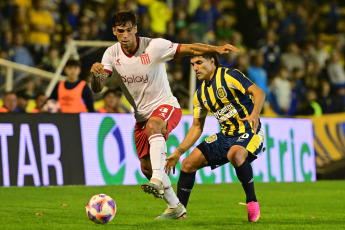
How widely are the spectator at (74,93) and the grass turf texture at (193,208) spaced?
5.04ft

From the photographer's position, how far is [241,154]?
7.62 m

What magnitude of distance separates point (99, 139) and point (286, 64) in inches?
363

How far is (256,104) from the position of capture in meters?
7.28

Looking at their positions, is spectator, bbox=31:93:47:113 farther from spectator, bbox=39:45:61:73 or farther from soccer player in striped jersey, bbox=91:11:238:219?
soccer player in striped jersey, bbox=91:11:238:219

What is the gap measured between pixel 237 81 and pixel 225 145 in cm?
68

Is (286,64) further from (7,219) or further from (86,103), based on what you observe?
(7,219)

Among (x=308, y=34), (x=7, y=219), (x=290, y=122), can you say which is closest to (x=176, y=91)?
(x=290, y=122)

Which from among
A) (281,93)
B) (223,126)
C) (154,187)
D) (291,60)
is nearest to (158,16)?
(281,93)

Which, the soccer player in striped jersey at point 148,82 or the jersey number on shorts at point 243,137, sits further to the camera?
the jersey number on shorts at point 243,137

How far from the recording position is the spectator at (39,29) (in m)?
15.6

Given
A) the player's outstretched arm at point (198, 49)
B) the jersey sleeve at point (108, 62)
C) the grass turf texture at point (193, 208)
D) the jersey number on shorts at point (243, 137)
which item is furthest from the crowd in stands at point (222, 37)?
the jersey number on shorts at point (243, 137)

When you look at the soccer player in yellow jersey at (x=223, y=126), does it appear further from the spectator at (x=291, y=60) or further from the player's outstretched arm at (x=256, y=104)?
the spectator at (x=291, y=60)

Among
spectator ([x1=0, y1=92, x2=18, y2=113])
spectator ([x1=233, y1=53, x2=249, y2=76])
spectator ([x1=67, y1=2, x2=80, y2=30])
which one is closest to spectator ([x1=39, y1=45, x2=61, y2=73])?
spectator ([x1=67, y1=2, x2=80, y2=30])

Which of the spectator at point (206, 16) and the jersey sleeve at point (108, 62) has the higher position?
the spectator at point (206, 16)
